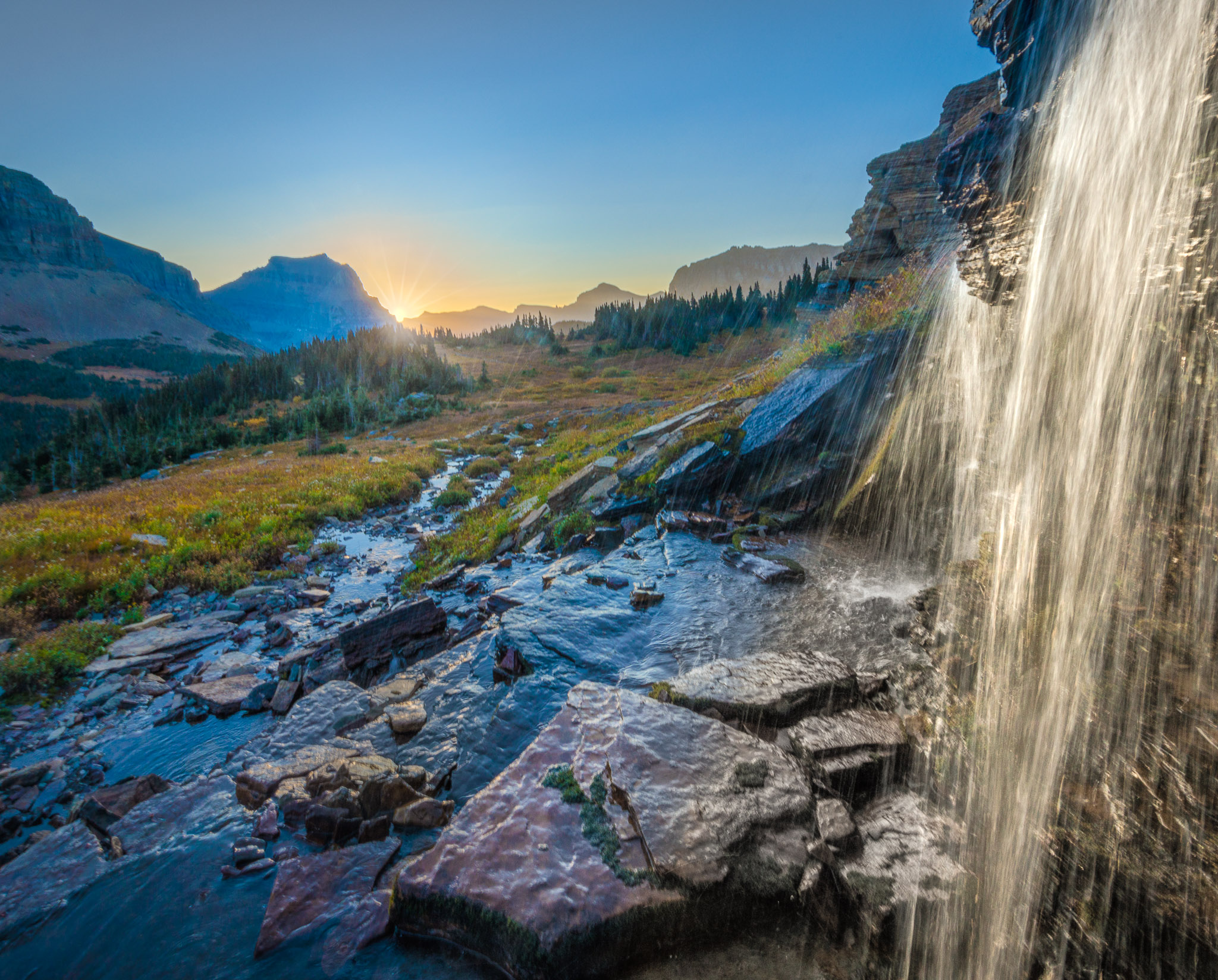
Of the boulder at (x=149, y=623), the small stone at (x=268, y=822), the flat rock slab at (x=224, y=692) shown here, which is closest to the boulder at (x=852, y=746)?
the small stone at (x=268, y=822)

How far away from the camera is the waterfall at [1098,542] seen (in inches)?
109

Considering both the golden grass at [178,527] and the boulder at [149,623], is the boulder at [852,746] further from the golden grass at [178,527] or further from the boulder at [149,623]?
the golden grass at [178,527]

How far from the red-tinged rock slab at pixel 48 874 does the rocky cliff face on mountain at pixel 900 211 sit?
34717mm

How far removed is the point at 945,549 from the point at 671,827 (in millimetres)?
6616

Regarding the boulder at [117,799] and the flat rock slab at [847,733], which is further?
the boulder at [117,799]

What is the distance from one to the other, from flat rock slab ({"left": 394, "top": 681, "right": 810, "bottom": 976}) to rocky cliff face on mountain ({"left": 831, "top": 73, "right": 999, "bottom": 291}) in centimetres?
3126

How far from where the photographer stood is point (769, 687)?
4.95 meters

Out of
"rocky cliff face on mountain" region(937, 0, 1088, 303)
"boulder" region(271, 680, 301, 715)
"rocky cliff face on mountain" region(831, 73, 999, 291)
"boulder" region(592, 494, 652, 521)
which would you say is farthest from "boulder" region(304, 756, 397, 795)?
"rocky cliff face on mountain" region(831, 73, 999, 291)

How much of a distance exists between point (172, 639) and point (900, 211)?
142 feet

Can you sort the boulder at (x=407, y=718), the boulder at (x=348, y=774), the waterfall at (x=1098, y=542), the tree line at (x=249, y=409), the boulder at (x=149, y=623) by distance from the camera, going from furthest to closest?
the tree line at (x=249, y=409) → the boulder at (x=149, y=623) → the boulder at (x=407, y=718) → the boulder at (x=348, y=774) → the waterfall at (x=1098, y=542)

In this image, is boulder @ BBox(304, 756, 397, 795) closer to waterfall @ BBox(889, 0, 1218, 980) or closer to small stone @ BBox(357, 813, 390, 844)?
small stone @ BBox(357, 813, 390, 844)

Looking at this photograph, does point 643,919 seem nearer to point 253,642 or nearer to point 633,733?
point 633,733

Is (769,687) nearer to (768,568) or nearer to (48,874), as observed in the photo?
(768,568)

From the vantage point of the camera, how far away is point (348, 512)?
56.9 feet
